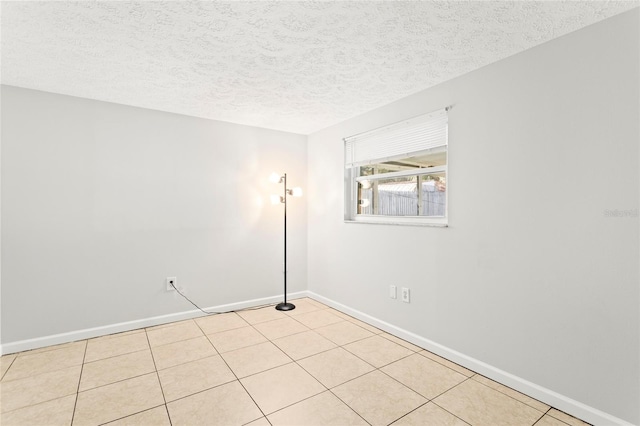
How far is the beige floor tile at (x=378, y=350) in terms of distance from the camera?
250cm

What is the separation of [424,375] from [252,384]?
4.04ft

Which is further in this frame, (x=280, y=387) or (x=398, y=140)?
(x=398, y=140)

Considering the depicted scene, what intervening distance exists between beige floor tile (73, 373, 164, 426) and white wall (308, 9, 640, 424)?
2.10 m

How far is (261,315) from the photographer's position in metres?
3.60

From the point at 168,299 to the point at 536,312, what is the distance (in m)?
3.33

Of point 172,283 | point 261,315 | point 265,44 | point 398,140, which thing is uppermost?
point 265,44

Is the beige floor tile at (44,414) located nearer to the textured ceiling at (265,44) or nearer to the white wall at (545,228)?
the textured ceiling at (265,44)

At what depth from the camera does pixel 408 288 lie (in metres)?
2.86

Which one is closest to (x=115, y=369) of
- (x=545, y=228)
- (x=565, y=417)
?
(x=565, y=417)

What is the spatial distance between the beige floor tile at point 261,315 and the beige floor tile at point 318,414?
156 cm

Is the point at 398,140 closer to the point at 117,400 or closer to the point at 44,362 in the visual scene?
the point at 117,400

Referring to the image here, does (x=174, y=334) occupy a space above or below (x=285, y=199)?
below

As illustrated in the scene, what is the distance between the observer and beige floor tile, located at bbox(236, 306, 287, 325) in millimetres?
3461

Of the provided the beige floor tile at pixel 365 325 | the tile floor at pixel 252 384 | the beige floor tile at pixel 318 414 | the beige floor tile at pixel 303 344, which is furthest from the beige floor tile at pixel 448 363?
the beige floor tile at pixel 318 414
